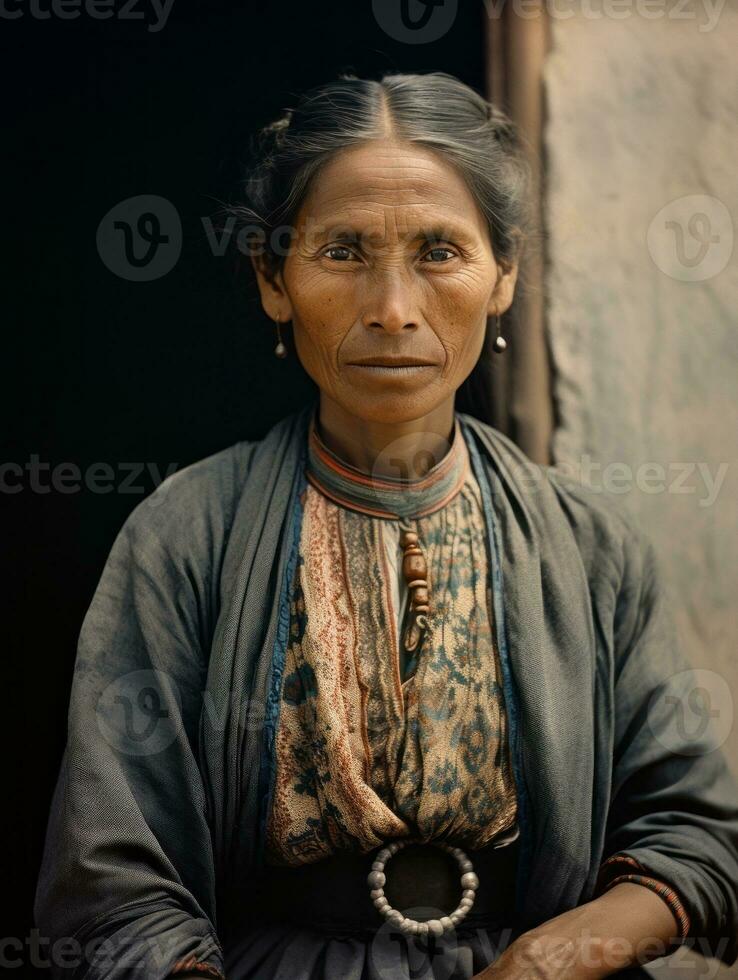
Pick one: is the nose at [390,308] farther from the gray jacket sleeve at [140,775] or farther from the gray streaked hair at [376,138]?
the gray jacket sleeve at [140,775]

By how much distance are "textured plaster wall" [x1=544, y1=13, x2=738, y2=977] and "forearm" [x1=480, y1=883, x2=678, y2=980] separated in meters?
0.58

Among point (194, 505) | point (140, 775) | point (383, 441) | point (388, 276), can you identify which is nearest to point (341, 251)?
point (388, 276)

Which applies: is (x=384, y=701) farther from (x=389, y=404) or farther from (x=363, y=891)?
(x=389, y=404)

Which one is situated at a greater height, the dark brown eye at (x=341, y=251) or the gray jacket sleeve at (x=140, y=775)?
the dark brown eye at (x=341, y=251)

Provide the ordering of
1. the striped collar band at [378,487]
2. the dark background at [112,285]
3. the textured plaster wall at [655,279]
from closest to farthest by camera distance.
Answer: the striped collar band at [378,487]
the dark background at [112,285]
the textured plaster wall at [655,279]

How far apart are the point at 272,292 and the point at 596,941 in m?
1.18

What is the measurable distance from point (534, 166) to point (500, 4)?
31 cm

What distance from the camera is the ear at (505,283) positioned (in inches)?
87.5

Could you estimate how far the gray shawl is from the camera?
1.97 meters

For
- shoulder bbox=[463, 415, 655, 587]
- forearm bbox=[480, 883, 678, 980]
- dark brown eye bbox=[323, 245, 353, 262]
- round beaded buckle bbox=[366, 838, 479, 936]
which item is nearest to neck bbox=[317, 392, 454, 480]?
shoulder bbox=[463, 415, 655, 587]

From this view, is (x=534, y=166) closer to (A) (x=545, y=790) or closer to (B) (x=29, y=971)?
(A) (x=545, y=790)

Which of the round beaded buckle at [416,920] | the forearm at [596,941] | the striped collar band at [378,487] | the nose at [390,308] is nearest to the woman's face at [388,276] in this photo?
the nose at [390,308]

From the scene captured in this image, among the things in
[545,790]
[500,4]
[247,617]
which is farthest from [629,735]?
[500,4]

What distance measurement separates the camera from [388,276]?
2.07 meters
